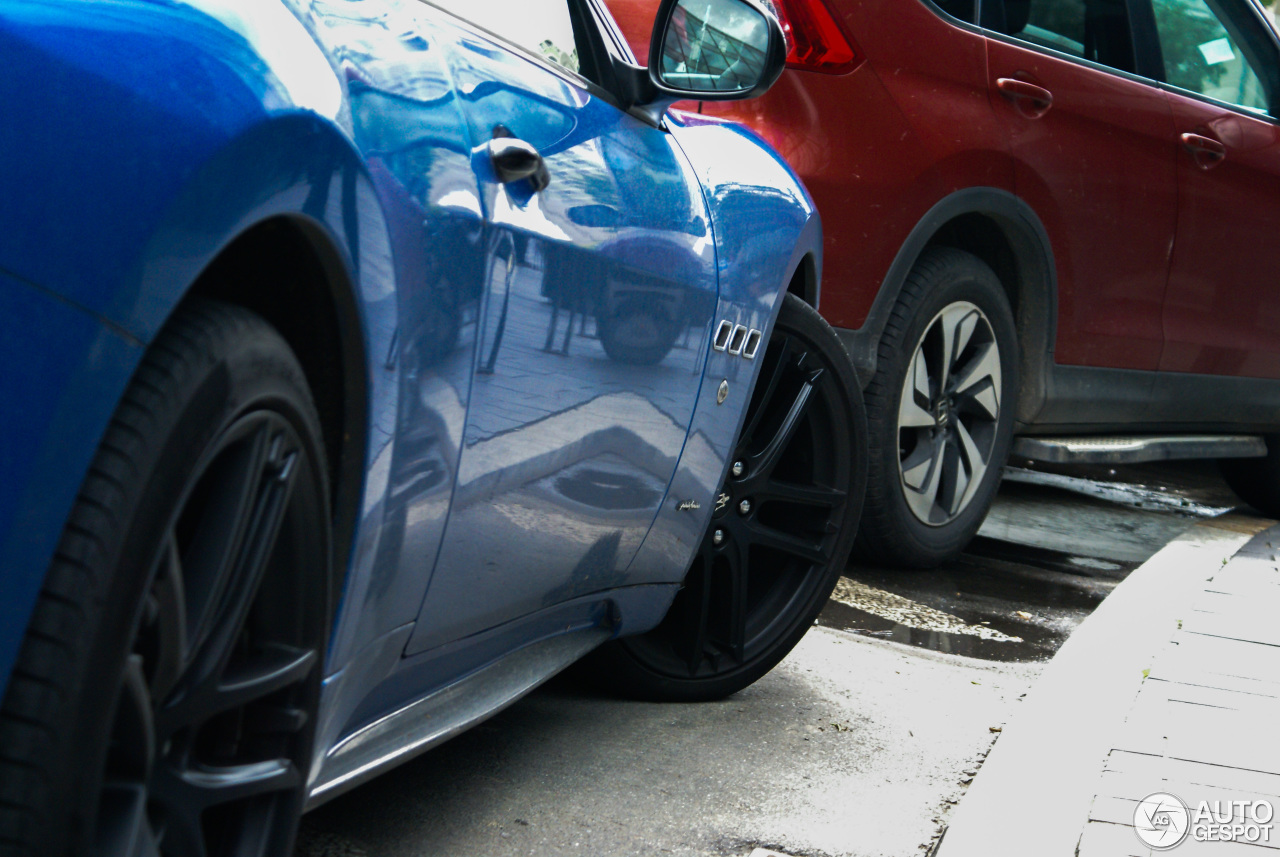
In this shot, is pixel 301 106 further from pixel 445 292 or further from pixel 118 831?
pixel 118 831

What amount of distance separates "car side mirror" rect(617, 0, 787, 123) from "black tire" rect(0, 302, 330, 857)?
47.5 inches

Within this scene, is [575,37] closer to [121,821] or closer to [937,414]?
[121,821]

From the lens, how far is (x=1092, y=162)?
4707mm

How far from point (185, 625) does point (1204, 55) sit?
5.30 metres

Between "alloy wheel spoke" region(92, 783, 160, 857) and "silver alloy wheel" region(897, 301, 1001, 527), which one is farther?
"silver alloy wheel" region(897, 301, 1001, 527)

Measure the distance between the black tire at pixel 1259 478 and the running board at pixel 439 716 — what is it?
17.4ft

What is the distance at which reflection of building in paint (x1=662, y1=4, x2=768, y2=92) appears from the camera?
2.51 m

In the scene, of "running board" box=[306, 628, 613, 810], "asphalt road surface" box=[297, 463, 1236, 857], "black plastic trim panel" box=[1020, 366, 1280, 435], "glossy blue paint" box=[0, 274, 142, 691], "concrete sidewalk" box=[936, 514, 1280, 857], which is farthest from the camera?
"black plastic trim panel" box=[1020, 366, 1280, 435]

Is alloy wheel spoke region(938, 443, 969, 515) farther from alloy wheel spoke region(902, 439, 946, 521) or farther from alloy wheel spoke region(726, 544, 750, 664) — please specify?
alloy wheel spoke region(726, 544, 750, 664)

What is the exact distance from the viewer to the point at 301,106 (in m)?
1.33

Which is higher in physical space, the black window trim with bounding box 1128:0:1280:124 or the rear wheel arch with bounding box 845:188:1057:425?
the black window trim with bounding box 1128:0:1280:124

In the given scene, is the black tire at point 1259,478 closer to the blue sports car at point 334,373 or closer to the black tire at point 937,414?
the black tire at point 937,414

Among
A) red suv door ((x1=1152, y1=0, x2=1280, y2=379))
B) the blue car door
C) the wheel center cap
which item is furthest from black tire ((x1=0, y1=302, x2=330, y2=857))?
red suv door ((x1=1152, y1=0, x2=1280, y2=379))

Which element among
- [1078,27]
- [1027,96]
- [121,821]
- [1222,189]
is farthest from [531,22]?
[1222,189]
